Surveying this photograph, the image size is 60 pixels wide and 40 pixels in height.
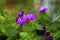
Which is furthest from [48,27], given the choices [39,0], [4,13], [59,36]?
[39,0]

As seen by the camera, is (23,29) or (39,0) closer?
(23,29)

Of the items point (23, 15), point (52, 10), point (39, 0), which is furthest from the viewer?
point (39, 0)

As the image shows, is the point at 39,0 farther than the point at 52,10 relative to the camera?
Yes

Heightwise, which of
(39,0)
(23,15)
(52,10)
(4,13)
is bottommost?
(23,15)

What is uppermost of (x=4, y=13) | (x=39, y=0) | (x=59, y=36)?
(x=39, y=0)

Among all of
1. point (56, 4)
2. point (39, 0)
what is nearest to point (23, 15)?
point (56, 4)

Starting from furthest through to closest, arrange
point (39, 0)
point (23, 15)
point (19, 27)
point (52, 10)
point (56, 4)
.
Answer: point (39, 0) < point (56, 4) < point (52, 10) < point (19, 27) < point (23, 15)

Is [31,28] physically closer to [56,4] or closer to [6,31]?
[6,31]

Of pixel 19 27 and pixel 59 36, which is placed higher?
pixel 19 27

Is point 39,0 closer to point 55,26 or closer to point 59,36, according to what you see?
point 55,26
